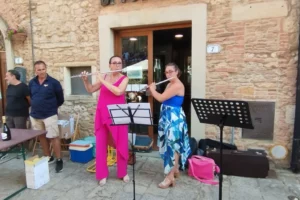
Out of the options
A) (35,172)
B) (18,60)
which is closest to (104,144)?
(35,172)

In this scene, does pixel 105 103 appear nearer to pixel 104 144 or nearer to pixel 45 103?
pixel 104 144

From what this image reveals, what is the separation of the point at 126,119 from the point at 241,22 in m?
2.15

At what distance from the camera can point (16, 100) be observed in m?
3.65

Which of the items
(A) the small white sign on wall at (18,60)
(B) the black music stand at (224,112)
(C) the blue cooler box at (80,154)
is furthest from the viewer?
(A) the small white sign on wall at (18,60)

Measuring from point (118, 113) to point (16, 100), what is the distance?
7.17 ft

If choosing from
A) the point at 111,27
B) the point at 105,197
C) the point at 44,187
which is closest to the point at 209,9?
the point at 111,27

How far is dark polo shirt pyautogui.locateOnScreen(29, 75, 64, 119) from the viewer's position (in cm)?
325

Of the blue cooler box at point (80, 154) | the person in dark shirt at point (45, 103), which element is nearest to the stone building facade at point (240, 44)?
the person in dark shirt at point (45, 103)

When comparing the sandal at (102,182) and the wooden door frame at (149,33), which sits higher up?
the wooden door frame at (149,33)

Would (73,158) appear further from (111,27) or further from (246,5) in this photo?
(246,5)

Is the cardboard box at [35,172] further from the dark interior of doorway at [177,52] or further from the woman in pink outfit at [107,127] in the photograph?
the dark interior of doorway at [177,52]

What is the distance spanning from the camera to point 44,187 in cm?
280

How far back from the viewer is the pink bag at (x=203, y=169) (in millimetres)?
2900

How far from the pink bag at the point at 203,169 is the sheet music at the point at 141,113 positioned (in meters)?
1.03
